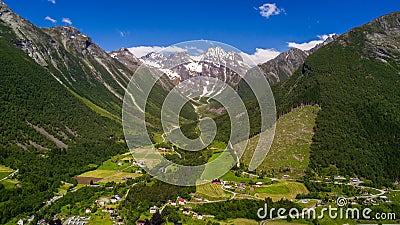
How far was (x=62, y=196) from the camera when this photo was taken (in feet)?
271

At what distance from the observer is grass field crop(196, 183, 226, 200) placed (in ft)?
239

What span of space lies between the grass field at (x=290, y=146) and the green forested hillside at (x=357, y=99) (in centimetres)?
265

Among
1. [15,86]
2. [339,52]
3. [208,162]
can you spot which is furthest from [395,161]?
[15,86]

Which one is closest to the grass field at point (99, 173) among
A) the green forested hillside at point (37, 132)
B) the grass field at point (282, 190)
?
the green forested hillside at point (37, 132)

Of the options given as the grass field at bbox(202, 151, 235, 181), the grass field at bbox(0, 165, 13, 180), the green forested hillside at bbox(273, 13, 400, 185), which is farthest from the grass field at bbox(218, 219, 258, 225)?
the grass field at bbox(0, 165, 13, 180)

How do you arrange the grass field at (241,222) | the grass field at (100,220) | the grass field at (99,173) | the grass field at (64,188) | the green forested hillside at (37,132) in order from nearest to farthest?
the grass field at (241,222), the grass field at (100,220), the green forested hillside at (37,132), the grass field at (64,188), the grass field at (99,173)

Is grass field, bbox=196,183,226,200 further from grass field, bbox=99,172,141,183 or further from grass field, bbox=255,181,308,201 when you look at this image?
grass field, bbox=99,172,141,183

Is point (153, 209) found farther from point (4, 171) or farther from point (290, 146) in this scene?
point (290, 146)

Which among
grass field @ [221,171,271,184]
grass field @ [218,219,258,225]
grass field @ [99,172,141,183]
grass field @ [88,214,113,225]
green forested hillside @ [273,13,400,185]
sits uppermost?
green forested hillside @ [273,13,400,185]

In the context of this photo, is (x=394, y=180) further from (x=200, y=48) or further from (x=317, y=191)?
(x=200, y=48)

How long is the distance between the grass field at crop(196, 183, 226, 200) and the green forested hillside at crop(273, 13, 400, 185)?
104 feet

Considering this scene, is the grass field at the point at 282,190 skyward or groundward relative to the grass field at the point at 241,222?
skyward

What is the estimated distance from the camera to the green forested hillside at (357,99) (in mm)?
99125

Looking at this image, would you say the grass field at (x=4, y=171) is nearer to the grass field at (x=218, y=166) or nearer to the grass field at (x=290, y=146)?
the grass field at (x=218, y=166)
